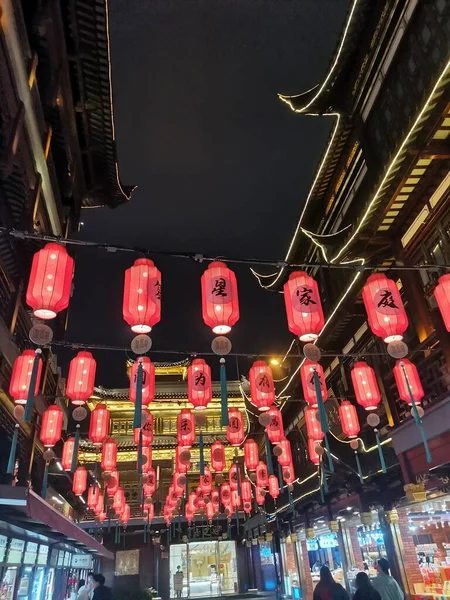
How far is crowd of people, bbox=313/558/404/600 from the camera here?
8000 millimetres

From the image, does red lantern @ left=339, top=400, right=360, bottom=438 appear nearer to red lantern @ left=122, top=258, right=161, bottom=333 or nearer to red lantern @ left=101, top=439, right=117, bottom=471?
red lantern @ left=122, top=258, right=161, bottom=333

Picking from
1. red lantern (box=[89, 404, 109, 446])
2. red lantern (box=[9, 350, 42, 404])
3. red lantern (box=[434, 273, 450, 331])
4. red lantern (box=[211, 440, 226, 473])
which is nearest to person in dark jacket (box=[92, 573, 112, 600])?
red lantern (box=[9, 350, 42, 404])

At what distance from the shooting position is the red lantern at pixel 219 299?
7.78 metres

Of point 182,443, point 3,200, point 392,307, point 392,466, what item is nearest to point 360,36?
point 392,307

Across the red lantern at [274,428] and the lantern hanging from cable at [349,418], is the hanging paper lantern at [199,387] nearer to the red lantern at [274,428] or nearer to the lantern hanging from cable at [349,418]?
the lantern hanging from cable at [349,418]

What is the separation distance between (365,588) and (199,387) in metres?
5.71

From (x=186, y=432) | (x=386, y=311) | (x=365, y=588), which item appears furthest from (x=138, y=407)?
(x=186, y=432)

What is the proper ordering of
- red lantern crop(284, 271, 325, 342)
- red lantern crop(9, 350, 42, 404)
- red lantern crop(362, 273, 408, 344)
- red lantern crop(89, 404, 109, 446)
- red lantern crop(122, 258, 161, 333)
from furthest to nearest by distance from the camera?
red lantern crop(89, 404, 109, 446) → red lantern crop(9, 350, 42, 404) → red lantern crop(284, 271, 325, 342) → red lantern crop(362, 273, 408, 344) → red lantern crop(122, 258, 161, 333)

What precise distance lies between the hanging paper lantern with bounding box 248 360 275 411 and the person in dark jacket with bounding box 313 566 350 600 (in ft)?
13.3

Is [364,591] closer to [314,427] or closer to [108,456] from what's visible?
[314,427]

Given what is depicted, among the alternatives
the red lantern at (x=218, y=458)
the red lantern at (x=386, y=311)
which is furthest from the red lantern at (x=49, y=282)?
the red lantern at (x=218, y=458)

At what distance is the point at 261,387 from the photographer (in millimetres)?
11758

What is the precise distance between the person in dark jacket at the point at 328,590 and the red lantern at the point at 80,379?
656 cm

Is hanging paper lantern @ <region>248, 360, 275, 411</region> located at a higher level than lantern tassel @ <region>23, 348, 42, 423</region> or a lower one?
higher
